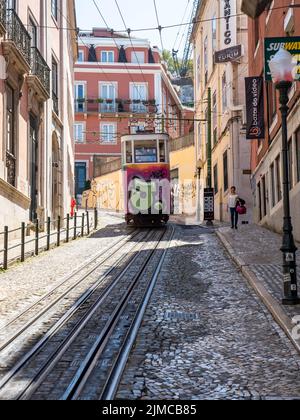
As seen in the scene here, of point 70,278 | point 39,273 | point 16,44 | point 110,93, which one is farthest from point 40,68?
point 110,93

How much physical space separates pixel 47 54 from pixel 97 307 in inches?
667

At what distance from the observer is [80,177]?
5041 centimetres

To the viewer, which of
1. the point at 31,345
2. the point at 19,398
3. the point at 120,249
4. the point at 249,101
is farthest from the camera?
the point at 249,101

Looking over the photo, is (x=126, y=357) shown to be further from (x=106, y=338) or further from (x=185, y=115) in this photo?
(x=185, y=115)

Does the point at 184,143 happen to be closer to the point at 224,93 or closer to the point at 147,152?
the point at 224,93

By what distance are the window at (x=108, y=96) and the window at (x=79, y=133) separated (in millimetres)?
2369

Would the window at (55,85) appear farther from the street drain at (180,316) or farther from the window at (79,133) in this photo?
the window at (79,133)

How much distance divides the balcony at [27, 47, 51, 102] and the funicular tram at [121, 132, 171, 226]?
375 centimetres

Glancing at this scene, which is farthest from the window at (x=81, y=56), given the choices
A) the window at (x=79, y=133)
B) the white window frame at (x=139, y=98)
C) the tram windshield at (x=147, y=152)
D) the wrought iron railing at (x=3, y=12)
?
the wrought iron railing at (x=3, y=12)

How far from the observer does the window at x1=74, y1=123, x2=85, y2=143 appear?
51281mm

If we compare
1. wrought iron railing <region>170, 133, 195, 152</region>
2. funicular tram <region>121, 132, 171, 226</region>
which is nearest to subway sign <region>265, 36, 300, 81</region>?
funicular tram <region>121, 132, 171, 226</region>

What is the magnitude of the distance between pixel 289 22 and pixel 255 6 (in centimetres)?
400

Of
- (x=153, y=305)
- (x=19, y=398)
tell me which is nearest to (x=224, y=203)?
(x=153, y=305)
